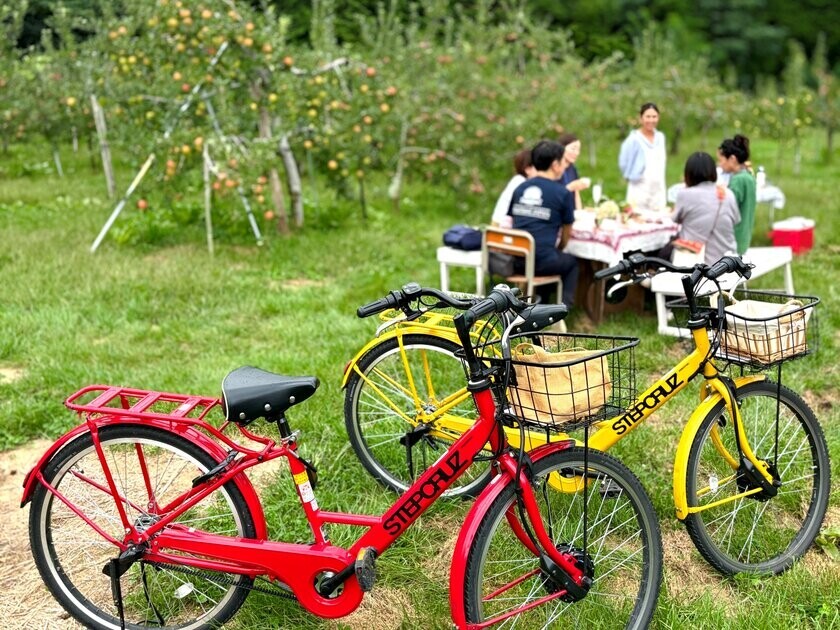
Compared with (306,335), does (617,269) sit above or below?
above

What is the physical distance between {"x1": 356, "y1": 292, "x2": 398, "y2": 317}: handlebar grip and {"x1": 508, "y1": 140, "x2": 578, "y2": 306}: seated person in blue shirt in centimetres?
291

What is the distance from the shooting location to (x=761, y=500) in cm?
292

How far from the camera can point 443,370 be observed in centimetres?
432

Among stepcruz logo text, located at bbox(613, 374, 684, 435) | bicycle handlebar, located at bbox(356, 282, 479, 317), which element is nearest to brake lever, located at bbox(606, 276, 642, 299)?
stepcruz logo text, located at bbox(613, 374, 684, 435)

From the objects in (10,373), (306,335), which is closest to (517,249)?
(306,335)

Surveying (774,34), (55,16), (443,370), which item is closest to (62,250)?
(443,370)

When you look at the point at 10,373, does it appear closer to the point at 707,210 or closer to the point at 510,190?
the point at 510,190

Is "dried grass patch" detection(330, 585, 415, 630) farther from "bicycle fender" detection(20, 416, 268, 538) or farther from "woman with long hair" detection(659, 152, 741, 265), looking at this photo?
"woman with long hair" detection(659, 152, 741, 265)

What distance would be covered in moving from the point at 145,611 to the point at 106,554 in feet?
1.32

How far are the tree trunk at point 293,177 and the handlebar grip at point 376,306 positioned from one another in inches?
234

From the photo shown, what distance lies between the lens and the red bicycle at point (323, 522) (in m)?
2.32

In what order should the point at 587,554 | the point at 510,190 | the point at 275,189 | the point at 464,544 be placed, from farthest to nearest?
the point at 275,189
the point at 510,190
the point at 587,554
the point at 464,544

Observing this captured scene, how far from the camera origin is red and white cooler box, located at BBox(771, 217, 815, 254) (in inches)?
307

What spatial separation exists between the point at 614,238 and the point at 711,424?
3.01 metres
